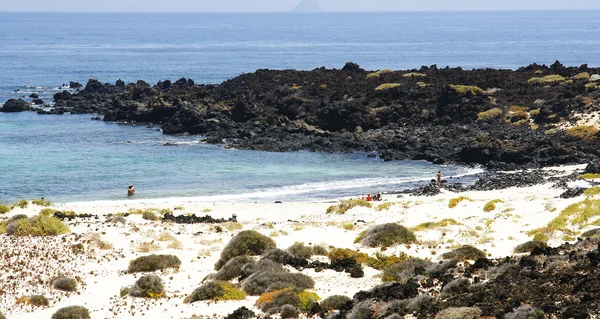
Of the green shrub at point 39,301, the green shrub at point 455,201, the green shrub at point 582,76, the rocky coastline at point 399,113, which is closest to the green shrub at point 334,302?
the green shrub at point 39,301

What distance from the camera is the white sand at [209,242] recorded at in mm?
20297

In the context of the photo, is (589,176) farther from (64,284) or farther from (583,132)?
(64,284)

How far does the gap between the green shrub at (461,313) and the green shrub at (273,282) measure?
5.61 metres

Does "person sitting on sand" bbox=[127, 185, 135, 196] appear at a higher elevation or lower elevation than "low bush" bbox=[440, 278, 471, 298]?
lower

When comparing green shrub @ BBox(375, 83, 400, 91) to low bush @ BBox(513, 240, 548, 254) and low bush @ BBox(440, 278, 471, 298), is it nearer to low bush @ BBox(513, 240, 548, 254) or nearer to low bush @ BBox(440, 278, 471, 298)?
low bush @ BBox(513, 240, 548, 254)

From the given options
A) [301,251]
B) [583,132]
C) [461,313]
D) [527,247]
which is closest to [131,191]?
[301,251]

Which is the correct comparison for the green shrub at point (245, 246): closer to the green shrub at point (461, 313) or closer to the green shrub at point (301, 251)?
the green shrub at point (301, 251)

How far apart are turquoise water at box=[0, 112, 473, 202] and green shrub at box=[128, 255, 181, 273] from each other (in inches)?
682

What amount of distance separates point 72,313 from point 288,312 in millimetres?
5561

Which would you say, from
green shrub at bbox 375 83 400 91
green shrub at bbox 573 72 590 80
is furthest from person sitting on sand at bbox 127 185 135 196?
green shrub at bbox 573 72 590 80

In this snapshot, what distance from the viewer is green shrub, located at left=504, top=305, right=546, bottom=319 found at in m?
14.1

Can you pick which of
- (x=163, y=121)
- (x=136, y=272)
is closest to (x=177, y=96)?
(x=163, y=121)

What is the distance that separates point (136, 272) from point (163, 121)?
43899 mm

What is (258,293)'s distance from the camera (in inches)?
797
